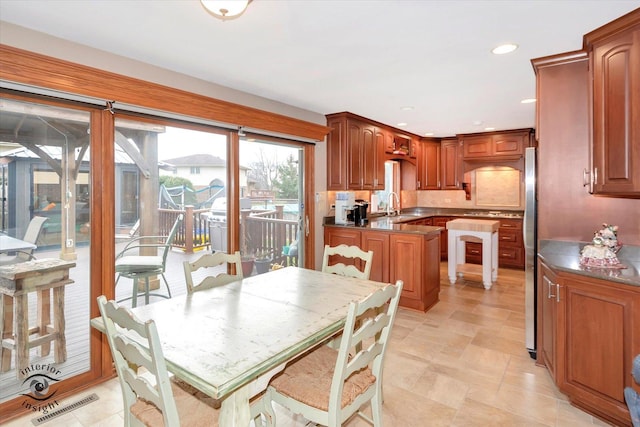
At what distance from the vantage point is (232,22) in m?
2.08

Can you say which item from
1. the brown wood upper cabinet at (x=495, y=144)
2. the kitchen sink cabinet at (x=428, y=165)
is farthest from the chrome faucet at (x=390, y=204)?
→ the brown wood upper cabinet at (x=495, y=144)

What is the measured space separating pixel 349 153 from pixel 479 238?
220 cm

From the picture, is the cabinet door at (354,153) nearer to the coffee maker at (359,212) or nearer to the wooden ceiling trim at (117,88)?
the coffee maker at (359,212)

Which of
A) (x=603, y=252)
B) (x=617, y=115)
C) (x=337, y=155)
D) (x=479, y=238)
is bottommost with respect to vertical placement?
(x=479, y=238)

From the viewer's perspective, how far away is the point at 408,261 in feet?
12.9

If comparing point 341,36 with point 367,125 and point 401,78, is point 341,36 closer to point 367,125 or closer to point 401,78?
point 401,78

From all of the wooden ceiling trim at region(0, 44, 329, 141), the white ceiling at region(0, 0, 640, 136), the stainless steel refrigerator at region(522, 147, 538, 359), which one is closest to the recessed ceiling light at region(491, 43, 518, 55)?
the white ceiling at region(0, 0, 640, 136)

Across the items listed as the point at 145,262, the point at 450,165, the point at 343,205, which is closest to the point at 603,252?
the point at 343,205

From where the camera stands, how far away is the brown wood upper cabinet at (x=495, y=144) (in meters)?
5.67

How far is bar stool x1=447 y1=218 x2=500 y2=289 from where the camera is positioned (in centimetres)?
469

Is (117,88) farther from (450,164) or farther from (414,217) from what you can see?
(450,164)

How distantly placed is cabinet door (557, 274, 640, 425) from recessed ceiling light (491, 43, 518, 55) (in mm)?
1605

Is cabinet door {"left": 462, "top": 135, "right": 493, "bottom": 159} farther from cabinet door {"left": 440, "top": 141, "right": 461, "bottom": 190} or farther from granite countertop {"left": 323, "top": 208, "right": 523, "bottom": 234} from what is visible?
granite countertop {"left": 323, "top": 208, "right": 523, "bottom": 234}

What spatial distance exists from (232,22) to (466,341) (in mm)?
3180
